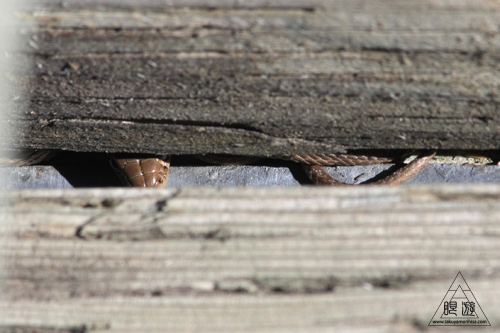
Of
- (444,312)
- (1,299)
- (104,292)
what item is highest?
(444,312)

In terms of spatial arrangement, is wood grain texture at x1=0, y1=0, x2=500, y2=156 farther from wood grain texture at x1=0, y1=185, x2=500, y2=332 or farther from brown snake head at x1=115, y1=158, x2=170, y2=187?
brown snake head at x1=115, y1=158, x2=170, y2=187

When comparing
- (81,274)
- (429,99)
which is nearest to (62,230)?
(81,274)

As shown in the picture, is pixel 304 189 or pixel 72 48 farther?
pixel 72 48

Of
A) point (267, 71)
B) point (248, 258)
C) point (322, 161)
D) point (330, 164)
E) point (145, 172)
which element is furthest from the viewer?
point (145, 172)

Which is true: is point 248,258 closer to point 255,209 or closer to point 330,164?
point 255,209

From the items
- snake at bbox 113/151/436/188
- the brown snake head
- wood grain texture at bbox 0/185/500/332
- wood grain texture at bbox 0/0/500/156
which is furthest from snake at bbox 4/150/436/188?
wood grain texture at bbox 0/185/500/332

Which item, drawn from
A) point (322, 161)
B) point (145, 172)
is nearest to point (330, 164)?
point (322, 161)

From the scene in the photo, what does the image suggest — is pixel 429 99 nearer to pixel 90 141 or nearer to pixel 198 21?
pixel 198 21
